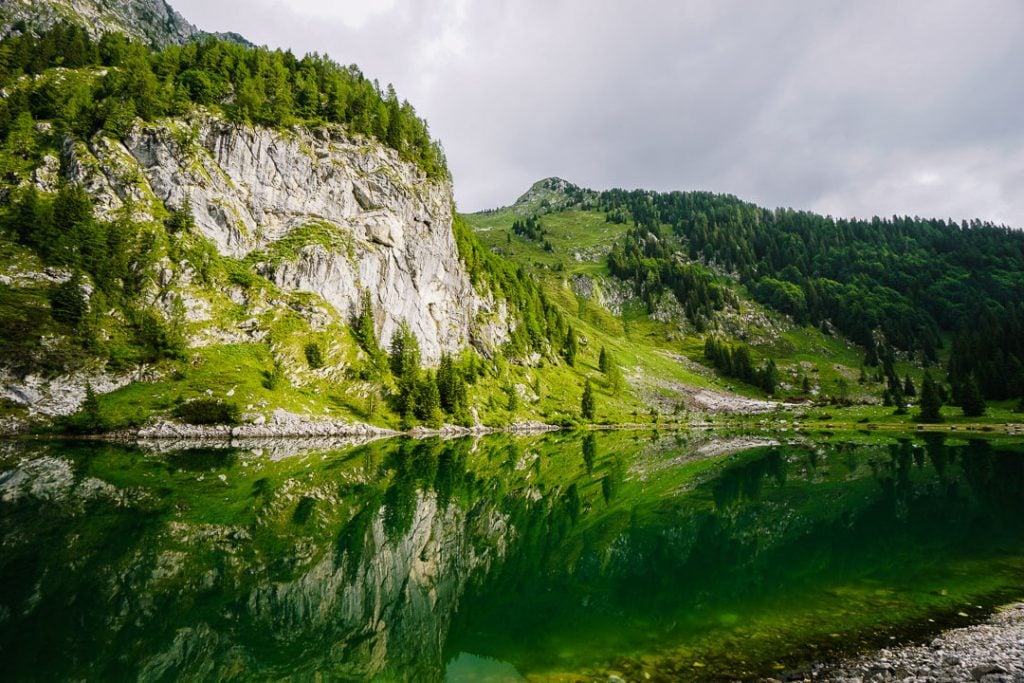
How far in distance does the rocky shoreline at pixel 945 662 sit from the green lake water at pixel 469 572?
0.67 metres

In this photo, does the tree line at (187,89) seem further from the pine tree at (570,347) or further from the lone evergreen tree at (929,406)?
the lone evergreen tree at (929,406)

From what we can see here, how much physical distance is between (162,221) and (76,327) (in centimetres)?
2671

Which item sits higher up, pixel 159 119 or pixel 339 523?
pixel 159 119

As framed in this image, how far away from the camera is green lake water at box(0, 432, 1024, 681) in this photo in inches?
478

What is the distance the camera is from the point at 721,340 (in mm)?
197000

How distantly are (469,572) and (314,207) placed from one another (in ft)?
326

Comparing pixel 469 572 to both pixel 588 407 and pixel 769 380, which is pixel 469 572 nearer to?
pixel 588 407

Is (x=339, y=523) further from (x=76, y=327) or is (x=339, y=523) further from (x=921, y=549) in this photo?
(x=76, y=327)

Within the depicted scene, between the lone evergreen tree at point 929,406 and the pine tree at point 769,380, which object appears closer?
the lone evergreen tree at point 929,406

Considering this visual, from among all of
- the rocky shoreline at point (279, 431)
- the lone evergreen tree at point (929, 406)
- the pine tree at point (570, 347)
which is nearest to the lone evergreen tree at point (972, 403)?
the lone evergreen tree at point (929, 406)

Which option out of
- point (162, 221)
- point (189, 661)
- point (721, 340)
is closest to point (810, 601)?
point (189, 661)

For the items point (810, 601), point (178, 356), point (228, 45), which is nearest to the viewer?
point (810, 601)

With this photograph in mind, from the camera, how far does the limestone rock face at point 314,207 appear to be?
83.4m

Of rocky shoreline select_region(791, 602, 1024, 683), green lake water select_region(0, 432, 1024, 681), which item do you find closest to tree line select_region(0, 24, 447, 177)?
green lake water select_region(0, 432, 1024, 681)
